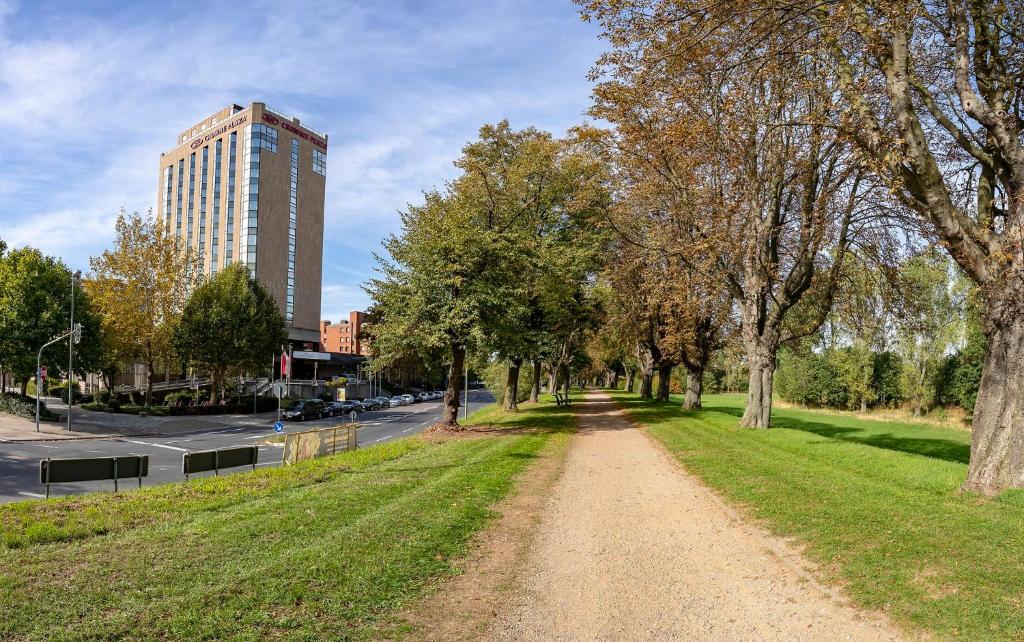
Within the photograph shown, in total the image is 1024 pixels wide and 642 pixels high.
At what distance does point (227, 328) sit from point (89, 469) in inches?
1518

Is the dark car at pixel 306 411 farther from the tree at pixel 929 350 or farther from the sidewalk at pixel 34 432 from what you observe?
the tree at pixel 929 350

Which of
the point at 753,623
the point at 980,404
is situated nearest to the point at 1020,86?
the point at 980,404

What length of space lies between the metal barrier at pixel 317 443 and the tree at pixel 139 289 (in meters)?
32.7

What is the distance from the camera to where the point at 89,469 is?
1252 centimetres

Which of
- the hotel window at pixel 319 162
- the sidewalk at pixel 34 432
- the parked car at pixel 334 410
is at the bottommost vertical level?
the parked car at pixel 334 410

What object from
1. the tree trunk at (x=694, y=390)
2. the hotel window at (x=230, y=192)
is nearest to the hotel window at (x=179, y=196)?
the hotel window at (x=230, y=192)

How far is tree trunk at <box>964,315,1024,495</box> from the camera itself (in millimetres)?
9219

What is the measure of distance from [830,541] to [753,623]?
2.53 m

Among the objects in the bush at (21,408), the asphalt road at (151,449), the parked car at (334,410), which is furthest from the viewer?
the parked car at (334,410)

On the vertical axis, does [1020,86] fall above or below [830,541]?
above

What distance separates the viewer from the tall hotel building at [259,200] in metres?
83.1

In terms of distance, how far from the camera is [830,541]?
291 inches

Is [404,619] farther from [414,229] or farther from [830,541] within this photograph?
[414,229]

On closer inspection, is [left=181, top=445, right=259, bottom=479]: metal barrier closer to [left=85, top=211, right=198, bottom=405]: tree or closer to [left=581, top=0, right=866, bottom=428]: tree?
[left=581, top=0, right=866, bottom=428]: tree
